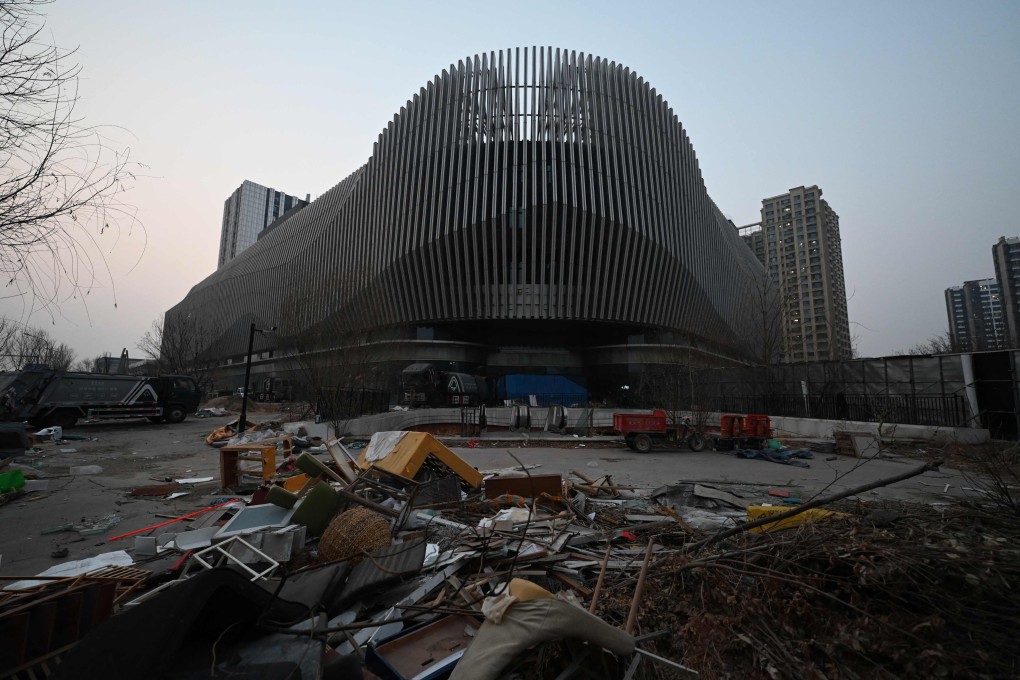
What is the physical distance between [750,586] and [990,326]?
72346mm

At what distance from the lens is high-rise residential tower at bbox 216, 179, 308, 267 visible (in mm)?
116375

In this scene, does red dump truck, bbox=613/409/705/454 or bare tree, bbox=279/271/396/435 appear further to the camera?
bare tree, bbox=279/271/396/435

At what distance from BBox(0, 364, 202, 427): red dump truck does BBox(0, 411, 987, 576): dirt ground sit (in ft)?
3.49

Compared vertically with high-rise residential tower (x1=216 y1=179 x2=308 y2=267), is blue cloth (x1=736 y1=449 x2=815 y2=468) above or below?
below

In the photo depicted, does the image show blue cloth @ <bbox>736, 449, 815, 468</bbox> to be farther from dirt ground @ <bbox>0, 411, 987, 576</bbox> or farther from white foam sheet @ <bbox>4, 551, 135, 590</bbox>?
white foam sheet @ <bbox>4, 551, 135, 590</bbox>

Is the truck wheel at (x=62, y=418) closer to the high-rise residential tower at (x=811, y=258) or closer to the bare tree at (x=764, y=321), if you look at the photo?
the bare tree at (x=764, y=321)

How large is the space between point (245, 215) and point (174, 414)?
372ft

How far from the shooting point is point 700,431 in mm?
17453

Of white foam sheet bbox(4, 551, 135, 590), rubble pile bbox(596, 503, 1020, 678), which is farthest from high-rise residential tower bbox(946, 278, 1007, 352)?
white foam sheet bbox(4, 551, 135, 590)

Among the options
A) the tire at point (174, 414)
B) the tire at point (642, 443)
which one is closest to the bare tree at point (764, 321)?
the tire at point (642, 443)

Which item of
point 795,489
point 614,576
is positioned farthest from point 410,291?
point 614,576

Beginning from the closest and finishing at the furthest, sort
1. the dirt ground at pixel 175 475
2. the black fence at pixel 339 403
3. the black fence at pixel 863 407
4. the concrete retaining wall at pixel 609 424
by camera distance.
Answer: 1. the dirt ground at pixel 175 475
2. the concrete retaining wall at pixel 609 424
3. the black fence at pixel 863 407
4. the black fence at pixel 339 403

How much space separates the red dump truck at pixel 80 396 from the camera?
18344 millimetres

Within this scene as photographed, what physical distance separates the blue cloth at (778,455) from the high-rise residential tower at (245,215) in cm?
12846
